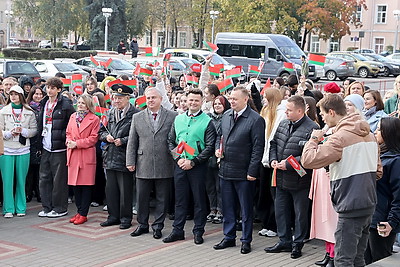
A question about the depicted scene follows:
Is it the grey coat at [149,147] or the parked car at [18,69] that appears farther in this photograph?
the parked car at [18,69]

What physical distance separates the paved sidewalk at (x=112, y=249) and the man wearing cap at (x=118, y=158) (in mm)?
243

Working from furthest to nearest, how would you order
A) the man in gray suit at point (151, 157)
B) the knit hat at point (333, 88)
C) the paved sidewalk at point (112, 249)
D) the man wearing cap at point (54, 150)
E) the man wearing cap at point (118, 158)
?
the man wearing cap at point (54, 150) < the man wearing cap at point (118, 158) < the man in gray suit at point (151, 157) < the knit hat at point (333, 88) < the paved sidewalk at point (112, 249)

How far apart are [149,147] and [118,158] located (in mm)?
633

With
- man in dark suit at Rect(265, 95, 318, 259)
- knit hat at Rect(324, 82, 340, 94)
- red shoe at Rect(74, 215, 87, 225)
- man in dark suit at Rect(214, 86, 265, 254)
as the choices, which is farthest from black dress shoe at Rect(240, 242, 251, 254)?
red shoe at Rect(74, 215, 87, 225)

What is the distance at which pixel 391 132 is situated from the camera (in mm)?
6180

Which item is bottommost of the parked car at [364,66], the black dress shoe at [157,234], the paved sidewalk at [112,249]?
the paved sidewalk at [112,249]

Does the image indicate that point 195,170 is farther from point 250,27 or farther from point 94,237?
point 250,27

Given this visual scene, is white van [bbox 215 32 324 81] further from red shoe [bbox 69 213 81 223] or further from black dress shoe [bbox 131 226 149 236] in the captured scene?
black dress shoe [bbox 131 226 149 236]

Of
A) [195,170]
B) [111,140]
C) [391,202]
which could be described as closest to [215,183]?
[195,170]

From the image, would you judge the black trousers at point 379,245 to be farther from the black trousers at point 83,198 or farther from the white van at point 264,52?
the white van at point 264,52

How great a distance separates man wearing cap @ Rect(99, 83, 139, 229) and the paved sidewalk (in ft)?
0.80

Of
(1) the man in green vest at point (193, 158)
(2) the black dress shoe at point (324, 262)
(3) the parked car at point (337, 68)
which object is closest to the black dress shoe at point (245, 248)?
(1) the man in green vest at point (193, 158)

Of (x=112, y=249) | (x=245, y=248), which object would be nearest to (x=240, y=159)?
(x=245, y=248)

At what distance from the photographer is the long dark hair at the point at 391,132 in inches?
243
